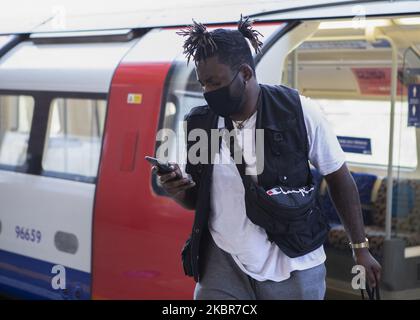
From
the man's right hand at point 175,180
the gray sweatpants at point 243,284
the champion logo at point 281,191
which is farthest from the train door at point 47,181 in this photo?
the champion logo at point 281,191

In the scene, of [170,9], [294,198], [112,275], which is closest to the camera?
[294,198]

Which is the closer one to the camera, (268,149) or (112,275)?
(268,149)

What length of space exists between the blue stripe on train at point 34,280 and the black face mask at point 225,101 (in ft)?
7.32

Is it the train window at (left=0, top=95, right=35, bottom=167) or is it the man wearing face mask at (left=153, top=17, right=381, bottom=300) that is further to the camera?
the train window at (left=0, top=95, right=35, bottom=167)

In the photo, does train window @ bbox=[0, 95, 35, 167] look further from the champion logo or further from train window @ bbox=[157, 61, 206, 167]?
the champion logo

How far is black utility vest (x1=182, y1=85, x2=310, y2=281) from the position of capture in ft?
7.65

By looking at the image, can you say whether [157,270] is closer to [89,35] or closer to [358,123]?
[89,35]

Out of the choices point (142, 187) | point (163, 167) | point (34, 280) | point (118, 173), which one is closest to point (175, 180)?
point (163, 167)

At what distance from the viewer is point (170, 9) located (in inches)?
185

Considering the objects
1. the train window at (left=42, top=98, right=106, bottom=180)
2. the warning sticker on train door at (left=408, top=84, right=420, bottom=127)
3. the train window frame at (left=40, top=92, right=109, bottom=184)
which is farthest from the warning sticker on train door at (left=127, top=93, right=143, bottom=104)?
the warning sticker on train door at (left=408, top=84, right=420, bottom=127)

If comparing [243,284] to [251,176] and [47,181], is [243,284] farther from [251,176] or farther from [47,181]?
[47,181]

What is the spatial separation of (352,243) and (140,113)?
6.49 ft

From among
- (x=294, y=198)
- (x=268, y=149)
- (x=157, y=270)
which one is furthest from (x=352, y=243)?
(x=157, y=270)

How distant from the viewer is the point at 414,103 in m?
4.87
